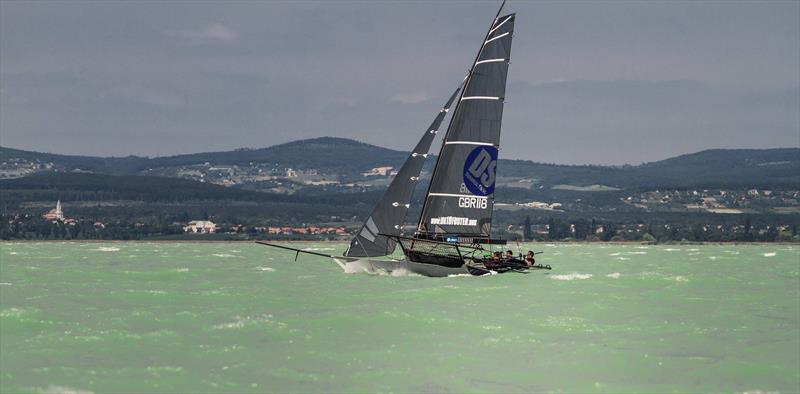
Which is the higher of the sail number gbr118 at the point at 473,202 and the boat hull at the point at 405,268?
the sail number gbr118 at the point at 473,202

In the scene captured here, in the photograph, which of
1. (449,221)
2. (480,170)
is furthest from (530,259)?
(480,170)

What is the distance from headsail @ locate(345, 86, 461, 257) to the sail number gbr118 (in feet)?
9.28

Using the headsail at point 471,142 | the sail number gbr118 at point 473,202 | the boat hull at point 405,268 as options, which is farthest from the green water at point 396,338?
the sail number gbr118 at point 473,202

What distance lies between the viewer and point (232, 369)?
30516mm

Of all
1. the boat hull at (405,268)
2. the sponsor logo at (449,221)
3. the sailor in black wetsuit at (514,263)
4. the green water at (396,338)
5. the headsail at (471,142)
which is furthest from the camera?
the sailor in black wetsuit at (514,263)

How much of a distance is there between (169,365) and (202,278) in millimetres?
38513

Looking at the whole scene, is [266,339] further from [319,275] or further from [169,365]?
[319,275]

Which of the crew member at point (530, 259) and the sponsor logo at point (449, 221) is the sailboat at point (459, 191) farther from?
the crew member at point (530, 259)

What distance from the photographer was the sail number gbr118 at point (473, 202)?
66875 mm

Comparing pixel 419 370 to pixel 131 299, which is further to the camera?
pixel 131 299

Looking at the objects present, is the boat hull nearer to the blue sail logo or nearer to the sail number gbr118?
the sail number gbr118

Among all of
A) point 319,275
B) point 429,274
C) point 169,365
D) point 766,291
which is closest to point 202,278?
point 319,275

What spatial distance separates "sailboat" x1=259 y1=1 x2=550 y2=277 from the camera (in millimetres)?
66188

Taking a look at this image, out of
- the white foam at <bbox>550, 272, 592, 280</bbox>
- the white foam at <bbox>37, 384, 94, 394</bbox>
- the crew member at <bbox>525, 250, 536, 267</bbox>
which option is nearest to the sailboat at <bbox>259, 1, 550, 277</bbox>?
A: the crew member at <bbox>525, 250, 536, 267</bbox>
